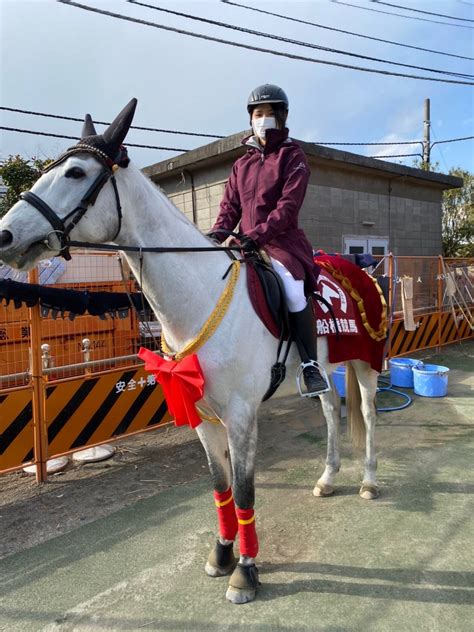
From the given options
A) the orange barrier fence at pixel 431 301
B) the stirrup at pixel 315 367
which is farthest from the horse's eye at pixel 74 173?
the orange barrier fence at pixel 431 301

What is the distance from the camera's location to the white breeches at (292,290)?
2406 mm

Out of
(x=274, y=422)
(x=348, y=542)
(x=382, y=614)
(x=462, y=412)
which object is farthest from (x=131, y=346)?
(x=462, y=412)

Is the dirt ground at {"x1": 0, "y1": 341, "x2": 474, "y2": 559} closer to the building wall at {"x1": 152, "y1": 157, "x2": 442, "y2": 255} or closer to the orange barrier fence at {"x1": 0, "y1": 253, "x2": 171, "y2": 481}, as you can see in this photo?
the orange barrier fence at {"x1": 0, "y1": 253, "x2": 171, "y2": 481}

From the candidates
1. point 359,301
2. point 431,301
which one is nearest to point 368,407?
point 359,301

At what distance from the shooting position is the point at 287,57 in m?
8.40

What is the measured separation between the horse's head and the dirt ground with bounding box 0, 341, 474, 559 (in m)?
2.10

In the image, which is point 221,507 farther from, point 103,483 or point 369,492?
point 103,483

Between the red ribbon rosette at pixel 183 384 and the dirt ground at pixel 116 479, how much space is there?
1490 millimetres

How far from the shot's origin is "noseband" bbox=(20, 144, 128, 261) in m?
1.64

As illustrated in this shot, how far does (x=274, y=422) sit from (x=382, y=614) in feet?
9.44

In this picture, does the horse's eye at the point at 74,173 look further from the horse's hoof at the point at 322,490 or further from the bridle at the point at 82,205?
the horse's hoof at the point at 322,490

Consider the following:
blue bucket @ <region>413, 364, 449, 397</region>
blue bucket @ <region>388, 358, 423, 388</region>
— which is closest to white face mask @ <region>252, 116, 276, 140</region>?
blue bucket @ <region>413, 364, 449, 397</region>

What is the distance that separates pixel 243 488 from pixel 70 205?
5.26 ft

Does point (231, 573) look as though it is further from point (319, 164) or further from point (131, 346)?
point (319, 164)
